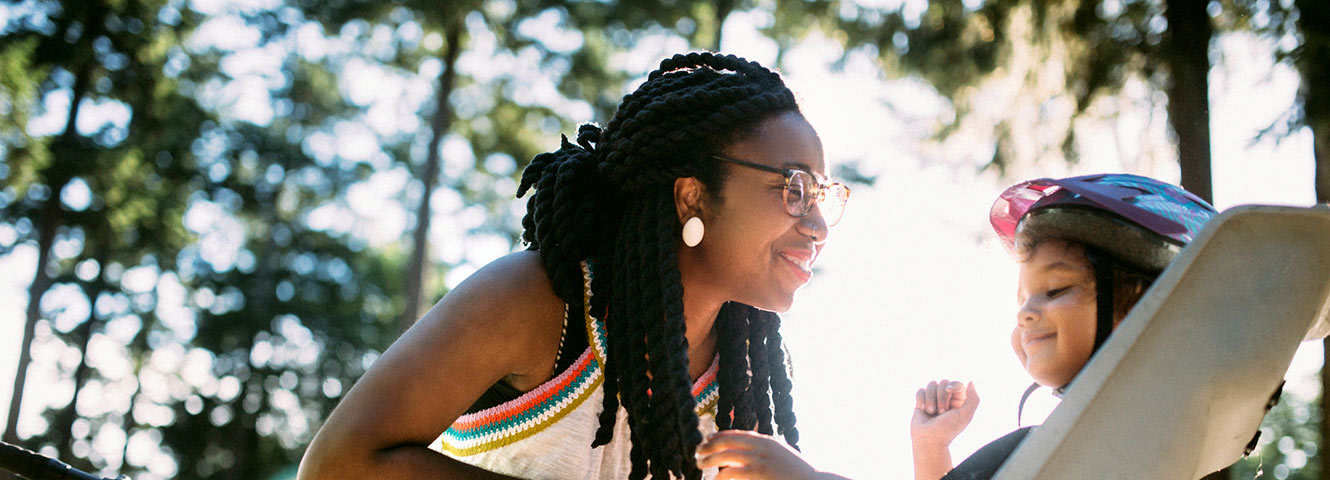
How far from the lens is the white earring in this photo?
2.60 metres

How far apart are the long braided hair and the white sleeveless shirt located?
0.15ft

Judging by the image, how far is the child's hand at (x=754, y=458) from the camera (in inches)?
76.3

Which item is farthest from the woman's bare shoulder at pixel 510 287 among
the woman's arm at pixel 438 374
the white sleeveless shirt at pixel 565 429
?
the white sleeveless shirt at pixel 565 429

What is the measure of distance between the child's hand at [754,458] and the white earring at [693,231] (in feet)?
2.33

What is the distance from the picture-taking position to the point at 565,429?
95.8 inches

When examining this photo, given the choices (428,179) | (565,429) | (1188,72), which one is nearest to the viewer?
(565,429)

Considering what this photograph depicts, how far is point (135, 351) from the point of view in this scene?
21.5 meters

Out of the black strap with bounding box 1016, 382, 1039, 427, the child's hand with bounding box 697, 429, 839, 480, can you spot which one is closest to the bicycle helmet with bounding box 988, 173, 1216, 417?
the black strap with bounding box 1016, 382, 1039, 427

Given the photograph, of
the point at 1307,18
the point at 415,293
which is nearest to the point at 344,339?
the point at 415,293

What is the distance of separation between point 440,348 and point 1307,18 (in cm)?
552

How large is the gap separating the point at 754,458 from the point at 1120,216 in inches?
38.4

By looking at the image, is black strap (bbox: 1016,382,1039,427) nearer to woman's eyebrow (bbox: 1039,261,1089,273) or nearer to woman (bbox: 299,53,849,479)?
woman's eyebrow (bbox: 1039,261,1089,273)

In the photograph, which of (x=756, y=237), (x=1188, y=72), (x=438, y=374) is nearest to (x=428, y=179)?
(x=1188, y=72)

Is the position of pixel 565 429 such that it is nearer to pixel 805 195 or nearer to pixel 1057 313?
pixel 805 195
